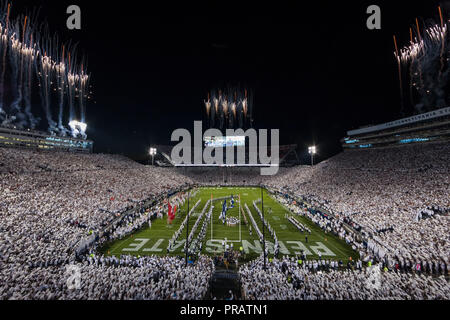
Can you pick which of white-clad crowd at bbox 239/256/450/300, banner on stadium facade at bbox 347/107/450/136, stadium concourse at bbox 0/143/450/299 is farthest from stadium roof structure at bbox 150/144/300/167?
white-clad crowd at bbox 239/256/450/300

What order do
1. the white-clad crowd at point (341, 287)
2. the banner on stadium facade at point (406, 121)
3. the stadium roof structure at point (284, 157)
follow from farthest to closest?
the stadium roof structure at point (284, 157) → the banner on stadium facade at point (406, 121) → the white-clad crowd at point (341, 287)

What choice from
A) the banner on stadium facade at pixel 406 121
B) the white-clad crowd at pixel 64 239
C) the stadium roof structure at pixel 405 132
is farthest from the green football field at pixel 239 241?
the banner on stadium facade at pixel 406 121

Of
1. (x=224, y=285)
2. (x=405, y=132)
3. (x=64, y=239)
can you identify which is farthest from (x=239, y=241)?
(x=405, y=132)

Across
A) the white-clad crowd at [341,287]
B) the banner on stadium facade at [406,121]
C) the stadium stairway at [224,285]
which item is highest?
the banner on stadium facade at [406,121]

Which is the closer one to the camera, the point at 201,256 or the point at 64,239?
the point at 201,256

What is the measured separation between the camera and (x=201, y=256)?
44.0 ft

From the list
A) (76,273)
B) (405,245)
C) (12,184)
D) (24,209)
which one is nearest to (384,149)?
(405,245)

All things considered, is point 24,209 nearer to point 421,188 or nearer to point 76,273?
point 76,273

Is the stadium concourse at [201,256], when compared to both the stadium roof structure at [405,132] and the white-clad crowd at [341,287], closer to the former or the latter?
the white-clad crowd at [341,287]

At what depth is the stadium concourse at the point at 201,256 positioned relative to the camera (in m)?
8.77

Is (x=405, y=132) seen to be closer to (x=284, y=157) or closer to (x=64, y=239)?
(x=284, y=157)

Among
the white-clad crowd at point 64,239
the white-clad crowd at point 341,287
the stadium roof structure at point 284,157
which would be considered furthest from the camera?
the stadium roof structure at point 284,157

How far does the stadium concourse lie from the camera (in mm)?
8773

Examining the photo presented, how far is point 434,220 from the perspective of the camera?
52.3 feet
